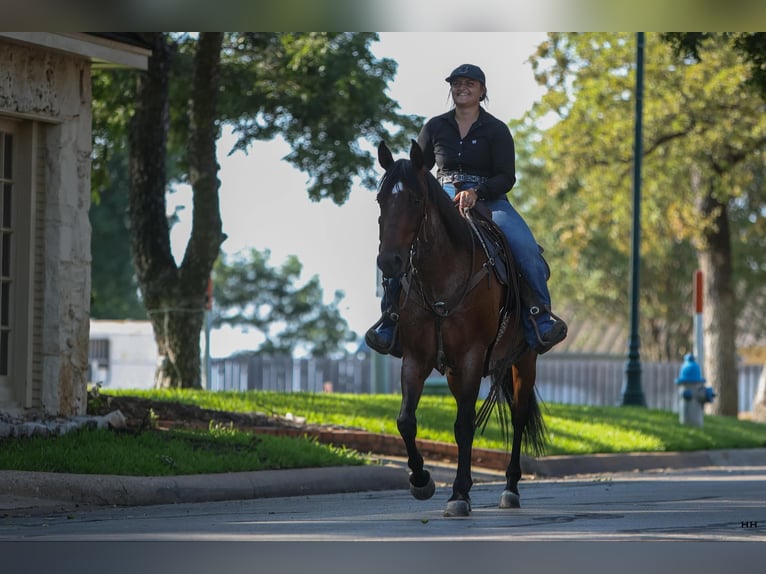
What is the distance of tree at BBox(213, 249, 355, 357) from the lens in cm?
6700

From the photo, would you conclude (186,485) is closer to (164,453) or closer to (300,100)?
(164,453)

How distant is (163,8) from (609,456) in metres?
9.64

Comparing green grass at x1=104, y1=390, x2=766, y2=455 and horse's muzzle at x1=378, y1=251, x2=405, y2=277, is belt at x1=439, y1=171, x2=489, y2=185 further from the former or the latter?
green grass at x1=104, y1=390, x2=766, y2=455

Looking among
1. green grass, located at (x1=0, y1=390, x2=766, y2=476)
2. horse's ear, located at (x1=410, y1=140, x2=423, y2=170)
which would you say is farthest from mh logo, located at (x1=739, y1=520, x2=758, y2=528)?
green grass, located at (x1=0, y1=390, x2=766, y2=476)

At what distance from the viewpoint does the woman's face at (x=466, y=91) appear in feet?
38.2

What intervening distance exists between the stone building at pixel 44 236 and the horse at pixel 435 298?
208 inches

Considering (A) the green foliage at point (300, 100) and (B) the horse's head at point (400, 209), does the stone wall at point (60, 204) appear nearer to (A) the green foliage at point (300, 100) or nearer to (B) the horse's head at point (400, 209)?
(B) the horse's head at point (400, 209)

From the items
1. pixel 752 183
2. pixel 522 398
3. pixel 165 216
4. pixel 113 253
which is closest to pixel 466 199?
pixel 522 398

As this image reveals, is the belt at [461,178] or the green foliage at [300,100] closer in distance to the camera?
the belt at [461,178]

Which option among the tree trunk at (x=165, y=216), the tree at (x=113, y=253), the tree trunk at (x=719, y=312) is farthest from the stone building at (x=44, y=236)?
the tree at (x=113, y=253)

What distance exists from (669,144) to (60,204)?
75.9 feet

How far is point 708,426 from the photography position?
2489 cm

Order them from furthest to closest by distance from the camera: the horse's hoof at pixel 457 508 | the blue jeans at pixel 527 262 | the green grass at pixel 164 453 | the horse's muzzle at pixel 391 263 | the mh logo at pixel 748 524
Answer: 1. the green grass at pixel 164 453
2. the blue jeans at pixel 527 262
3. the horse's hoof at pixel 457 508
4. the horse's muzzle at pixel 391 263
5. the mh logo at pixel 748 524

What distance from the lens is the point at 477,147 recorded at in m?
11.7
